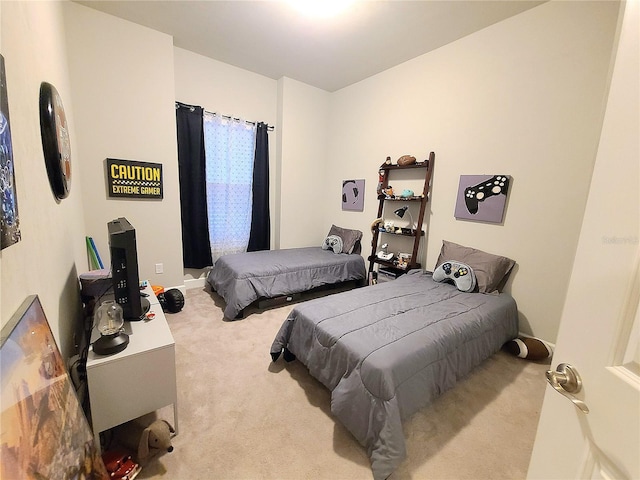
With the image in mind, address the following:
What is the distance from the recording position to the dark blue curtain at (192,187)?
315 centimetres

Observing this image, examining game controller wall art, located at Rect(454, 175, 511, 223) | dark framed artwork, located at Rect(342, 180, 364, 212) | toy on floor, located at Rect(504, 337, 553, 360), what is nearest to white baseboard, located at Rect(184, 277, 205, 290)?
dark framed artwork, located at Rect(342, 180, 364, 212)

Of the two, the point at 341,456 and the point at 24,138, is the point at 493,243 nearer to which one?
the point at 341,456

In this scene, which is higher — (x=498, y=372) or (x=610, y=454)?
(x=610, y=454)

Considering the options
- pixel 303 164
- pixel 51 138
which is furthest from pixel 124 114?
pixel 303 164

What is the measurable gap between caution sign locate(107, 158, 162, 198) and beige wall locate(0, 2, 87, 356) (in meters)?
1.08

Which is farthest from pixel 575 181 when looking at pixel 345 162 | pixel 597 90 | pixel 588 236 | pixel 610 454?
pixel 345 162

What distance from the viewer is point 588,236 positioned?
21.8 inches

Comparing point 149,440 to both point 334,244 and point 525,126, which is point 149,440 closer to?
point 334,244

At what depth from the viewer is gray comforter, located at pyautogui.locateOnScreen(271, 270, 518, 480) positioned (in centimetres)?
130

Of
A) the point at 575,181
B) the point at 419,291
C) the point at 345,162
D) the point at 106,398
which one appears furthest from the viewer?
the point at 345,162

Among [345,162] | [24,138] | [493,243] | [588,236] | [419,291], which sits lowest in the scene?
[419,291]

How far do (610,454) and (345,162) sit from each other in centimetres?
382

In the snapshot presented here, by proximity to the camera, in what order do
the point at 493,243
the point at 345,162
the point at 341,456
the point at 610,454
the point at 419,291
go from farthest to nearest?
the point at 345,162, the point at 493,243, the point at 419,291, the point at 341,456, the point at 610,454

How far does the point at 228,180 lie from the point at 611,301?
12.1 ft
